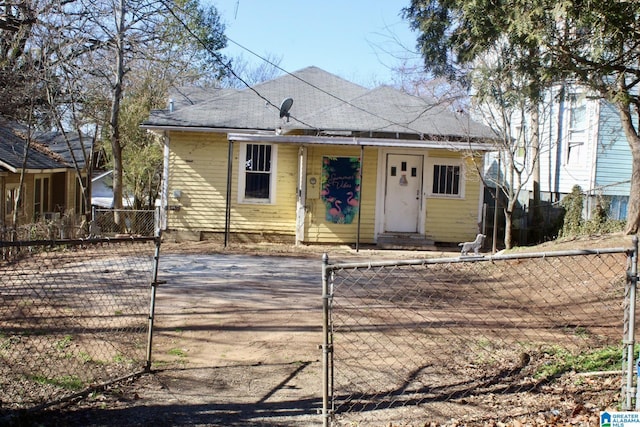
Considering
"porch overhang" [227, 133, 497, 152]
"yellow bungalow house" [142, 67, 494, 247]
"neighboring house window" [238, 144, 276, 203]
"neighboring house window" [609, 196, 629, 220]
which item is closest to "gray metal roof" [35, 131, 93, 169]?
"yellow bungalow house" [142, 67, 494, 247]

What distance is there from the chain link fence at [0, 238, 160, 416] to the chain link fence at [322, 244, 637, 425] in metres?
2.09

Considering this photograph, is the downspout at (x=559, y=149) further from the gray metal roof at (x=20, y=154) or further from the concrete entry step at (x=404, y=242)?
the gray metal roof at (x=20, y=154)

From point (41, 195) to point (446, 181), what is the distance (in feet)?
55.5

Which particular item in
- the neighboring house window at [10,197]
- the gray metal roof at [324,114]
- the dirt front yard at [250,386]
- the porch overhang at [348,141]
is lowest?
the dirt front yard at [250,386]

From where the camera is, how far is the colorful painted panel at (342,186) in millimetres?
17688

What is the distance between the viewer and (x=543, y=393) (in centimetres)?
540

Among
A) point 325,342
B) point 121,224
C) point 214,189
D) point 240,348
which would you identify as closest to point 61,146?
point 121,224

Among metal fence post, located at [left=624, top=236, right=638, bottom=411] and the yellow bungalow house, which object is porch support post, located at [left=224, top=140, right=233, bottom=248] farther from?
metal fence post, located at [left=624, top=236, right=638, bottom=411]

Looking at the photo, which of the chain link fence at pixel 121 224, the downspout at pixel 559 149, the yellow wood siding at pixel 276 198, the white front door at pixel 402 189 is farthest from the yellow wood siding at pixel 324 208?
the downspout at pixel 559 149

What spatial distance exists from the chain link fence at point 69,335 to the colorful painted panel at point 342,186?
8184 millimetres

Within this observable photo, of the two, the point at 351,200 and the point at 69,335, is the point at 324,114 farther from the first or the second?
the point at 69,335

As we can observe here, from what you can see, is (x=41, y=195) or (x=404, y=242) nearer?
(x=404, y=242)

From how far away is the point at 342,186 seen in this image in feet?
58.1

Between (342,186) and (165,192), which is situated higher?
(342,186)
